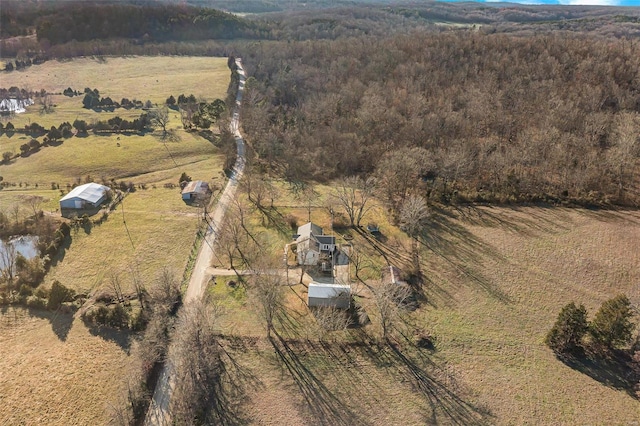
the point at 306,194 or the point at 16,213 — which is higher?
the point at 306,194

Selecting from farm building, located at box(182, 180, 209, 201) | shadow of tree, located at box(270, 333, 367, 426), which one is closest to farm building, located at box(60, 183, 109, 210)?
farm building, located at box(182, 180, 209, 201)

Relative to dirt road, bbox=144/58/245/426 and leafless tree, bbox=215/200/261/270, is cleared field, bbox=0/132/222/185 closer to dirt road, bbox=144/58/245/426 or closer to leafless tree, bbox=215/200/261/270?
dirt road, bbox=144/58/245/426

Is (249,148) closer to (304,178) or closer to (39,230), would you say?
(304,178)

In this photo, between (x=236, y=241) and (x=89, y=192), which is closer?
(x=236, y=241)

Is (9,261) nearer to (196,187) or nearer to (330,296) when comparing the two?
(196,187)

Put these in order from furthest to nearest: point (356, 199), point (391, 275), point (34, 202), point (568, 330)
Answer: point (356, 199) < point (34, 202) < point (391, 275) < point (568, 330)

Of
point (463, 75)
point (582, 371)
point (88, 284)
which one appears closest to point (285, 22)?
point (463, 75)

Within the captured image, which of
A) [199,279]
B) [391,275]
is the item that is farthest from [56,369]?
[391,275]

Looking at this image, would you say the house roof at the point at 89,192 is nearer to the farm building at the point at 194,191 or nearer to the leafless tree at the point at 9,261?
the leafless tree at the point at 9,261

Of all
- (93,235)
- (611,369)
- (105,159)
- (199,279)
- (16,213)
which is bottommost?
(611,369)
